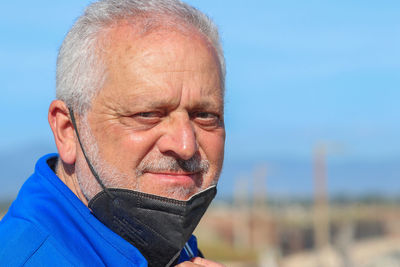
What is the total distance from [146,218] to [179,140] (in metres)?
0.34

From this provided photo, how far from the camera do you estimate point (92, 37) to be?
9.24 ft

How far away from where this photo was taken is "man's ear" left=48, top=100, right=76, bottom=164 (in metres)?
2.91

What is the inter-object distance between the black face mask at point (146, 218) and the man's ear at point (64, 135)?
259mm

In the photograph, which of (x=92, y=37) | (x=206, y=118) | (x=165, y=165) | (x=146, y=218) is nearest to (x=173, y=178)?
(x=165, y=165)

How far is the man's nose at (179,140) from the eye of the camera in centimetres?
271

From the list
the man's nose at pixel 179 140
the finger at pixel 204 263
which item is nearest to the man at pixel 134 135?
the man's nose at pixel 179 140

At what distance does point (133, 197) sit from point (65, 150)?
→ 1.36 feet

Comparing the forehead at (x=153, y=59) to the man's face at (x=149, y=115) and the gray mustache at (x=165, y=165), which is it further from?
the gray mustache at (x=165, y=165)

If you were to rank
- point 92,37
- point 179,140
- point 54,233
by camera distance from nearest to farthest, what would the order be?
point 54,233, point 179,140, point 92,37

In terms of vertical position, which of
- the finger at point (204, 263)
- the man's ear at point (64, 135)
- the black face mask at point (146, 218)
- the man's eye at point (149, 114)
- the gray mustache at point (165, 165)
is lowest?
the finger at point (204, 263)

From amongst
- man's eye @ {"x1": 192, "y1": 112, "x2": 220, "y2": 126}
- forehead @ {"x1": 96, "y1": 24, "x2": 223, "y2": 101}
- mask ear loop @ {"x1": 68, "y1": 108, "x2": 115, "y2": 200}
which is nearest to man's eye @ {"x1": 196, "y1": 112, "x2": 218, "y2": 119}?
man's eye @ {"x1": 192, "y1": 112, "x2": 220, "y2": 126}

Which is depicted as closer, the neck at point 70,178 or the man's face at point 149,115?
the man's face at point 149,115

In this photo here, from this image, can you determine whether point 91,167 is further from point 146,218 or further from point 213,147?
point 213,147

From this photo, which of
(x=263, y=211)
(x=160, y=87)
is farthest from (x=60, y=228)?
(x=263, y=211)
